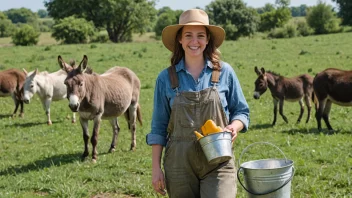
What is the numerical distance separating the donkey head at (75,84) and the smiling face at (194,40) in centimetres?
454

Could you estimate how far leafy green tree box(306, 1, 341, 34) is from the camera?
56969 mm

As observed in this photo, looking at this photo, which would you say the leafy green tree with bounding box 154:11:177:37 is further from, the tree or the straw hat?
the straw hat

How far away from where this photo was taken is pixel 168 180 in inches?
141

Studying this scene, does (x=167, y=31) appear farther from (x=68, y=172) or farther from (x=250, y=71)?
(x=250, y=71)

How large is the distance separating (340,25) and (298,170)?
5463 centimetres

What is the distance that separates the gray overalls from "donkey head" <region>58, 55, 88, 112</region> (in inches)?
180

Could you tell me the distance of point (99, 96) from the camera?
340 inches

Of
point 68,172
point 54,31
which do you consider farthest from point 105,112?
point 54,31

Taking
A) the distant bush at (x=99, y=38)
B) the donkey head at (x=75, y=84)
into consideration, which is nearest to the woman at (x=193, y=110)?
the donkey head at (x=75, y=84)

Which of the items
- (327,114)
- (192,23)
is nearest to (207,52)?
(192,23)

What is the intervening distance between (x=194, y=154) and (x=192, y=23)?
1020mm

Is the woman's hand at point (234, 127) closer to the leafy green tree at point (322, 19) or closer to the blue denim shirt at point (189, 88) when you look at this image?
the blue denim shirt at point (189, 88)

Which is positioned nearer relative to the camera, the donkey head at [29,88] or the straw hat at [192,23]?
the straw hat at [192,23]

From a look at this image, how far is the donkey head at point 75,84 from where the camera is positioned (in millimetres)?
7781
